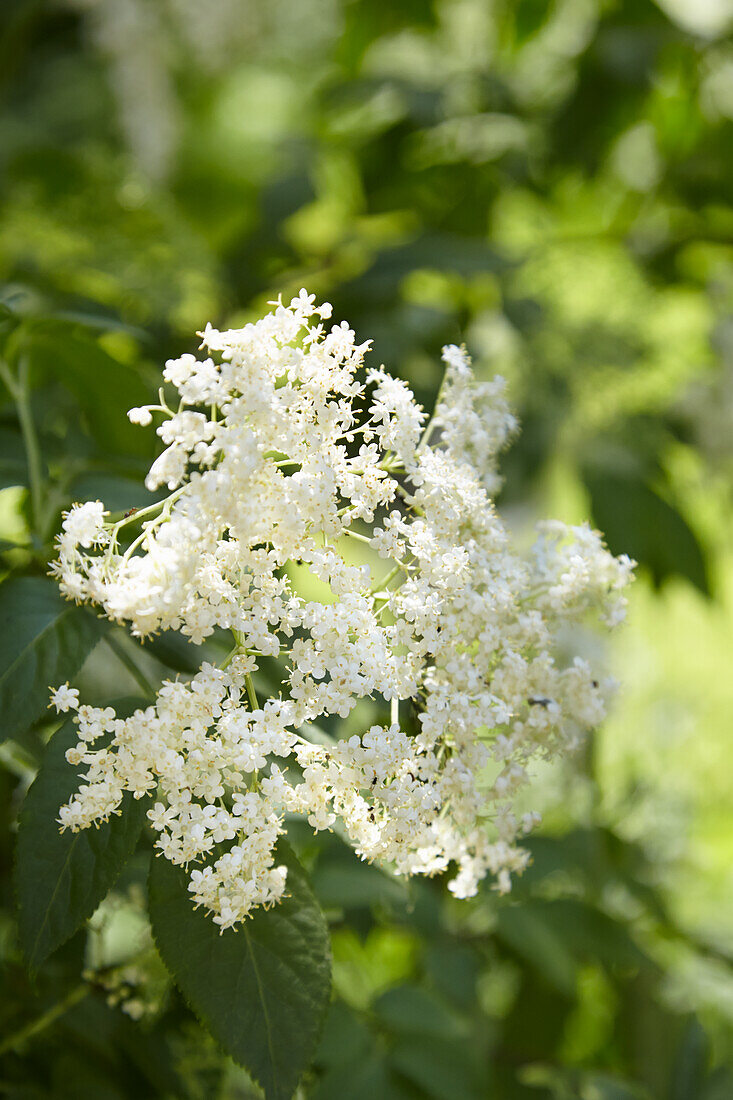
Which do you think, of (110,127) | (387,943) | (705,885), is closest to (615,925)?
(387,943)

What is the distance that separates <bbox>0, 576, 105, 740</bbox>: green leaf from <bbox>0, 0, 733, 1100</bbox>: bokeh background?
75mm

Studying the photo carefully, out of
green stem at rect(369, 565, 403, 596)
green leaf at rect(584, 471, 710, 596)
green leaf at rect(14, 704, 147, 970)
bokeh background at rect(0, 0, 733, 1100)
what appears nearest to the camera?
green leaf at rect(14, 704, 147, 970)

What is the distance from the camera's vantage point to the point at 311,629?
495mm

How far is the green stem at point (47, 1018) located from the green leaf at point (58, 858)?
27 cm

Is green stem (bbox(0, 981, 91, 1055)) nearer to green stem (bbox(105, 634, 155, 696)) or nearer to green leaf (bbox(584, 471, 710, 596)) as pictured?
green stem (bbox(105, 634, 155, 696))

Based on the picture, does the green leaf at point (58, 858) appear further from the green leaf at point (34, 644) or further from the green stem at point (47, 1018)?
the green stem at point (47, 1018)

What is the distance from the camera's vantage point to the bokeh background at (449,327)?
81 cm

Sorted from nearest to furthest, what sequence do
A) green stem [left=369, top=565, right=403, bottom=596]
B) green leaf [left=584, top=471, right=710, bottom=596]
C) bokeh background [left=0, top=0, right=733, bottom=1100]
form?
1. green stem [left=369, top=565, right=403, bottom=596]
2. bokeh background [left=0, top=0, right=733, bottom=1100]
3. green leaf [left=584, top=471, right=710, bottom=596]

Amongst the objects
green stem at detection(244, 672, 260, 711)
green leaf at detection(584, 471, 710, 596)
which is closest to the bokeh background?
green leaf at detection(584, 471, 710, 596)

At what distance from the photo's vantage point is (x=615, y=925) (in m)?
1.10

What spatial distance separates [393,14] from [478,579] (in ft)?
5.06

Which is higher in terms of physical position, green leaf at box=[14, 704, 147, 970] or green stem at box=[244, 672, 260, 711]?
green stem at box=[244, 672, 260, 711]

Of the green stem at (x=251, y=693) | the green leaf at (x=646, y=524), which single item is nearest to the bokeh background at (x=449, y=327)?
the green leaf at (x=646, y=524)

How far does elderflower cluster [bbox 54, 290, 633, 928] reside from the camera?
472 millimetres
